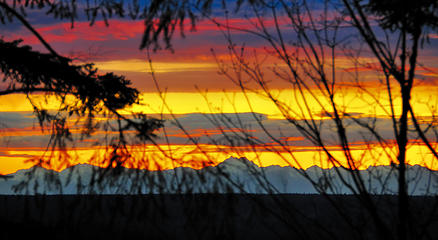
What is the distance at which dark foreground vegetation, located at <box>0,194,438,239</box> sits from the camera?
6258mm

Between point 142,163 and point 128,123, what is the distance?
0.77 meters

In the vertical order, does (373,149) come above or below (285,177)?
above

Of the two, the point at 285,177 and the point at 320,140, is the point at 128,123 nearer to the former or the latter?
the point at 285,177

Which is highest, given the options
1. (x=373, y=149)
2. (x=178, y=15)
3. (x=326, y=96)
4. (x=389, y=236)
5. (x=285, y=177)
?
(x=178, y=15)

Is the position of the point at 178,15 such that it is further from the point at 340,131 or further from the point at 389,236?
→ the point at 389,236

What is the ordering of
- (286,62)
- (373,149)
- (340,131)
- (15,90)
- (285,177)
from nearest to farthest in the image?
(340,131) → (286,62) → (373,149) → (285,177) → (15,90)

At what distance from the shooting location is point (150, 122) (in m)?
7.60

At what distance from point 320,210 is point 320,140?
13.9 feet

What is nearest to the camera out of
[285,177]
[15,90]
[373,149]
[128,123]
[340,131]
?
[340,131]

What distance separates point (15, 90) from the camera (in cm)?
877

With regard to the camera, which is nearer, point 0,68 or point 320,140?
point 320,140

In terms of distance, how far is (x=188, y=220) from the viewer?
6934mm

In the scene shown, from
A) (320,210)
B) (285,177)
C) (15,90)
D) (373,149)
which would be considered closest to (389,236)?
(373,149)

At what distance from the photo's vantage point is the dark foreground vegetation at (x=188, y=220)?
6.26 m
